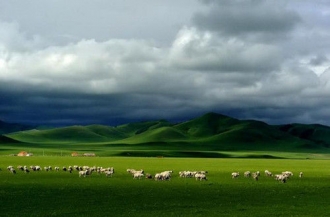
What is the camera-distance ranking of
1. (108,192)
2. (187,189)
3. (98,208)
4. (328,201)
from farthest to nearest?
(187,189) < (108,192) < (328,201) < (98,208)

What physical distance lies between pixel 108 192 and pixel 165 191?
4.65 meters

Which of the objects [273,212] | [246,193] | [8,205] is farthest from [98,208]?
[246,193]

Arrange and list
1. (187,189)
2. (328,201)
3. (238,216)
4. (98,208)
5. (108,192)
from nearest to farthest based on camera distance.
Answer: (238,216), (98,208), (328,201), (108,192), (187,189)

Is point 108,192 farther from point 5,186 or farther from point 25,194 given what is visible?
point 5,186

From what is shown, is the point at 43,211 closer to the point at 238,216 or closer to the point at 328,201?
the point at 238,216

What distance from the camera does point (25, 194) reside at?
32.3m

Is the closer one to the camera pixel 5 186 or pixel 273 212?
pixel 273 212

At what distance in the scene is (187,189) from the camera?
123ft

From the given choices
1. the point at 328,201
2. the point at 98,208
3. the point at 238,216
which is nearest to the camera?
the point at 238,216

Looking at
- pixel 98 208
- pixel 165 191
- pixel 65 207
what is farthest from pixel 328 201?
pixel 65 207

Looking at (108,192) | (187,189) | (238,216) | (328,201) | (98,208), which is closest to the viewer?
(238,216)

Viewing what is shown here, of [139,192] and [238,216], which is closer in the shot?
[238,216]

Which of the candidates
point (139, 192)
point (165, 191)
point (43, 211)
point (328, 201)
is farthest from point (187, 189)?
point (43, 211)

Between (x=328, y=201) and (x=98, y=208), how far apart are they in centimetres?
1637
